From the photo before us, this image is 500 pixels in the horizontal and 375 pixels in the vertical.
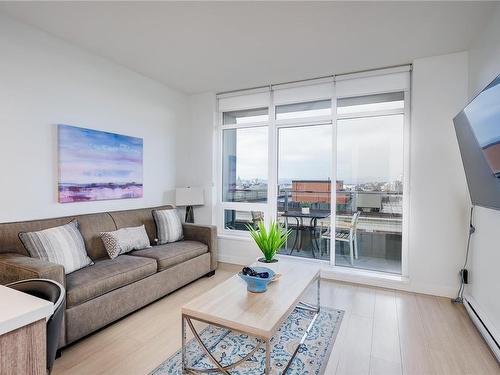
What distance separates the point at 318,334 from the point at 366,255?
5.58 ft

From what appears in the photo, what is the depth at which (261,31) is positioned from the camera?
2.59 meters

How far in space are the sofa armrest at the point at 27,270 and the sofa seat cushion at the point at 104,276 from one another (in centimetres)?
22

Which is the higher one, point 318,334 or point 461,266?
point 461,266

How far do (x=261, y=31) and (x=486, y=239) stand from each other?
276cm

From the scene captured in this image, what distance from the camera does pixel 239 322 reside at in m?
1.61

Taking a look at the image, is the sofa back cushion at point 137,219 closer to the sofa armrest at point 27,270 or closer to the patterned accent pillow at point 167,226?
the patterned accent pillow at point 167,226

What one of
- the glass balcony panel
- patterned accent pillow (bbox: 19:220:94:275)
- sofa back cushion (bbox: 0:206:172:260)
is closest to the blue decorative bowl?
patterned accent pillow (bbox: 19:220:94:275)

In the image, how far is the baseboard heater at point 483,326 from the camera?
2.00 metres

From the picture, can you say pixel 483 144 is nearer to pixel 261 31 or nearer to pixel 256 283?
pixel 256 283

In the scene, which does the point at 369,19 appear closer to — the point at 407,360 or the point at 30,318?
the point at 407,360

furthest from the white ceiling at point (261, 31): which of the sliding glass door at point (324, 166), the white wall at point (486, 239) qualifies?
the sliding glass door at point (324, 166)

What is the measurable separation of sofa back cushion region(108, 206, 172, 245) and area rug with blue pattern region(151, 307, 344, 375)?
5.20 ft

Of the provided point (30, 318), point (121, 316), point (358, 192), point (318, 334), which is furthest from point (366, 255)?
point (30, 318)

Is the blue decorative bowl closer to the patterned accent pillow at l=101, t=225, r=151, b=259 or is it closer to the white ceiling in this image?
the patterned accent pillow at l=101, t=225, r=151, b=259
